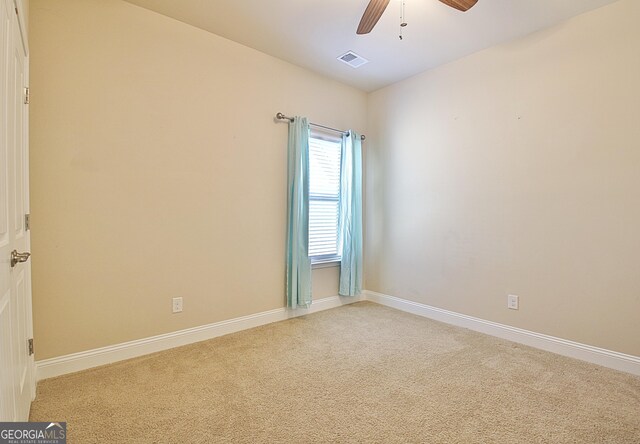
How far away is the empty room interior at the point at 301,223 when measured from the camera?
182 cm

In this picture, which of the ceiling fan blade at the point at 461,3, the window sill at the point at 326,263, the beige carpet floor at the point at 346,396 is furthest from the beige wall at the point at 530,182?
the ceiling fan blade at the point at 461,3

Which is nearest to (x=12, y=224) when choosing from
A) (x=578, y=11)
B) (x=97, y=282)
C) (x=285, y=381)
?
(x=97, y=282)

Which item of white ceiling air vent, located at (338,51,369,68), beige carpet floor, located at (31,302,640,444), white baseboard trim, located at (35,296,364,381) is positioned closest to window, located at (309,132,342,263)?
white baseboard trim, located at (35,296,364,381)

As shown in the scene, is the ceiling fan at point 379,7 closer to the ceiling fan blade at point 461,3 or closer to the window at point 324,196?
the ceiling fan blade at point 461,3

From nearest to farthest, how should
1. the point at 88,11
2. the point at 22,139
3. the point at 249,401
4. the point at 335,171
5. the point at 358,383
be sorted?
the point at 22,139
the point at 249,401
the point at 358,383
the point at 88,11
the point at 335,171

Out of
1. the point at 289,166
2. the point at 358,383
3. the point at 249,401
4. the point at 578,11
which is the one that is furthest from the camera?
the point at 289,166

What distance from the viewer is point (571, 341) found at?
262 cm

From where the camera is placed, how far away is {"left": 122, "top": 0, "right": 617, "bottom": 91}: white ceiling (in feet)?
8.11

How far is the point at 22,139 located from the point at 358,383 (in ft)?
8.00

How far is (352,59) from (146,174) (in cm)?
226

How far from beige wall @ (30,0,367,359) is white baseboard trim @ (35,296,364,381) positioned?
0.20 ft

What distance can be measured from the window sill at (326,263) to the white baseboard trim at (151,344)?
44 cm

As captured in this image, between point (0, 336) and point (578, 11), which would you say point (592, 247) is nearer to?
point (578, 11)

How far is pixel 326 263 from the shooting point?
3830mm
